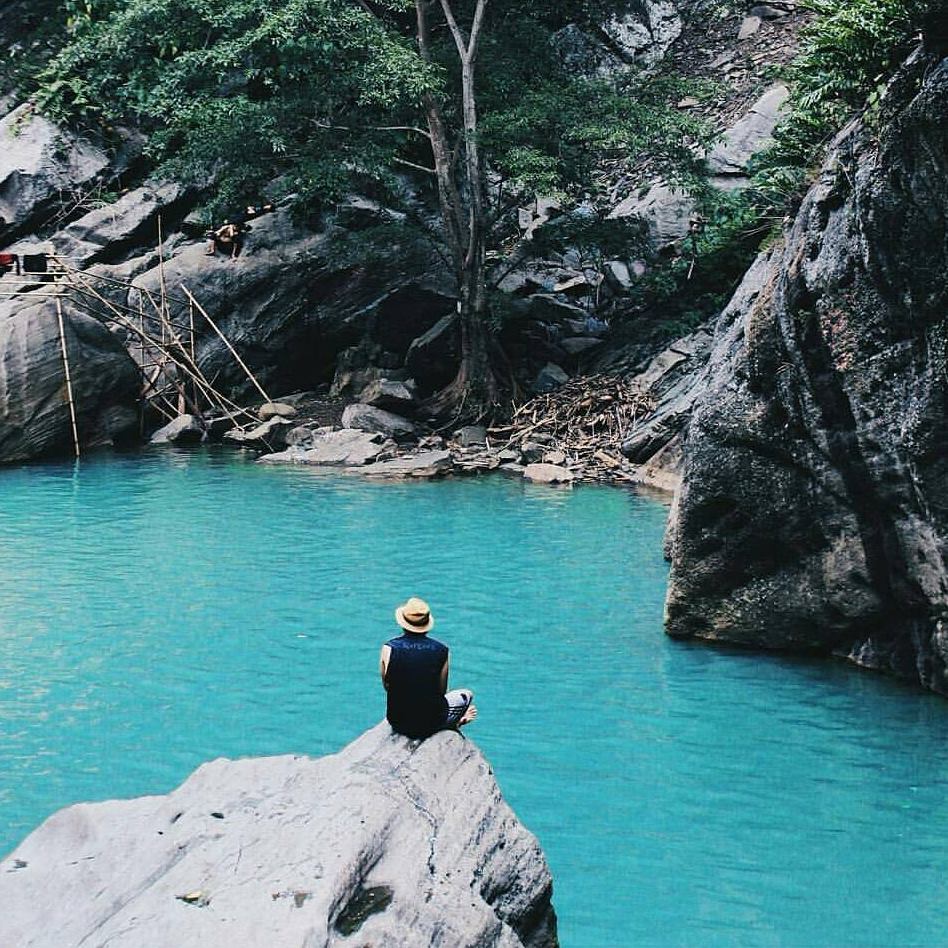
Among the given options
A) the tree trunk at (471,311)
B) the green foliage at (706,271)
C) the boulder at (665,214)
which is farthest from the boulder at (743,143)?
the tree trunk at (471,311)

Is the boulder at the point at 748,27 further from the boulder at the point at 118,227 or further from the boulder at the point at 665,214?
the boulder at the point at 118,227

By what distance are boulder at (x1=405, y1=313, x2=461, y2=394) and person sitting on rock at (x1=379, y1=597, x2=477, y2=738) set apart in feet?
64.4

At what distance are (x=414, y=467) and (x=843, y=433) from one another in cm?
1105

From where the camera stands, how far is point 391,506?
1745cm

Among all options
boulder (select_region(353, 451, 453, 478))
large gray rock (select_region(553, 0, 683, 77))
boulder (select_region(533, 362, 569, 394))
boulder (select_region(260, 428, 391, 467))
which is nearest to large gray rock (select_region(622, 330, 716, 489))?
boulder (select_region(533, 362, 569, 394))

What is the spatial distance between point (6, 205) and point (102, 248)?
269cm

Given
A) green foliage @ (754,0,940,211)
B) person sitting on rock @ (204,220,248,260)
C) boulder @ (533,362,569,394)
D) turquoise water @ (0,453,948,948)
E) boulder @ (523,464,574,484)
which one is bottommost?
turquoise water @ (0,453,948,948)

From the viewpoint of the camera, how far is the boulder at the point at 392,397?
23609 mm

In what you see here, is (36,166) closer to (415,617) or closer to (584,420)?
(584,420)

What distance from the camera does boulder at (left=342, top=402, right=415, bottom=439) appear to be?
22562mm

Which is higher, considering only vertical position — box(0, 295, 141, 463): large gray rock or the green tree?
the green tree

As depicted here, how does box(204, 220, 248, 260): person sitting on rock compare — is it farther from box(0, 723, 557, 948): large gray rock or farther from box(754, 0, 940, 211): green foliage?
box(0, 723, 557, 948): large gray rock

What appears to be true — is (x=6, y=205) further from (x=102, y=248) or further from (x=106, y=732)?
(x=106, y=732)

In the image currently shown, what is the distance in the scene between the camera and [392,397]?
2359 centimetres
